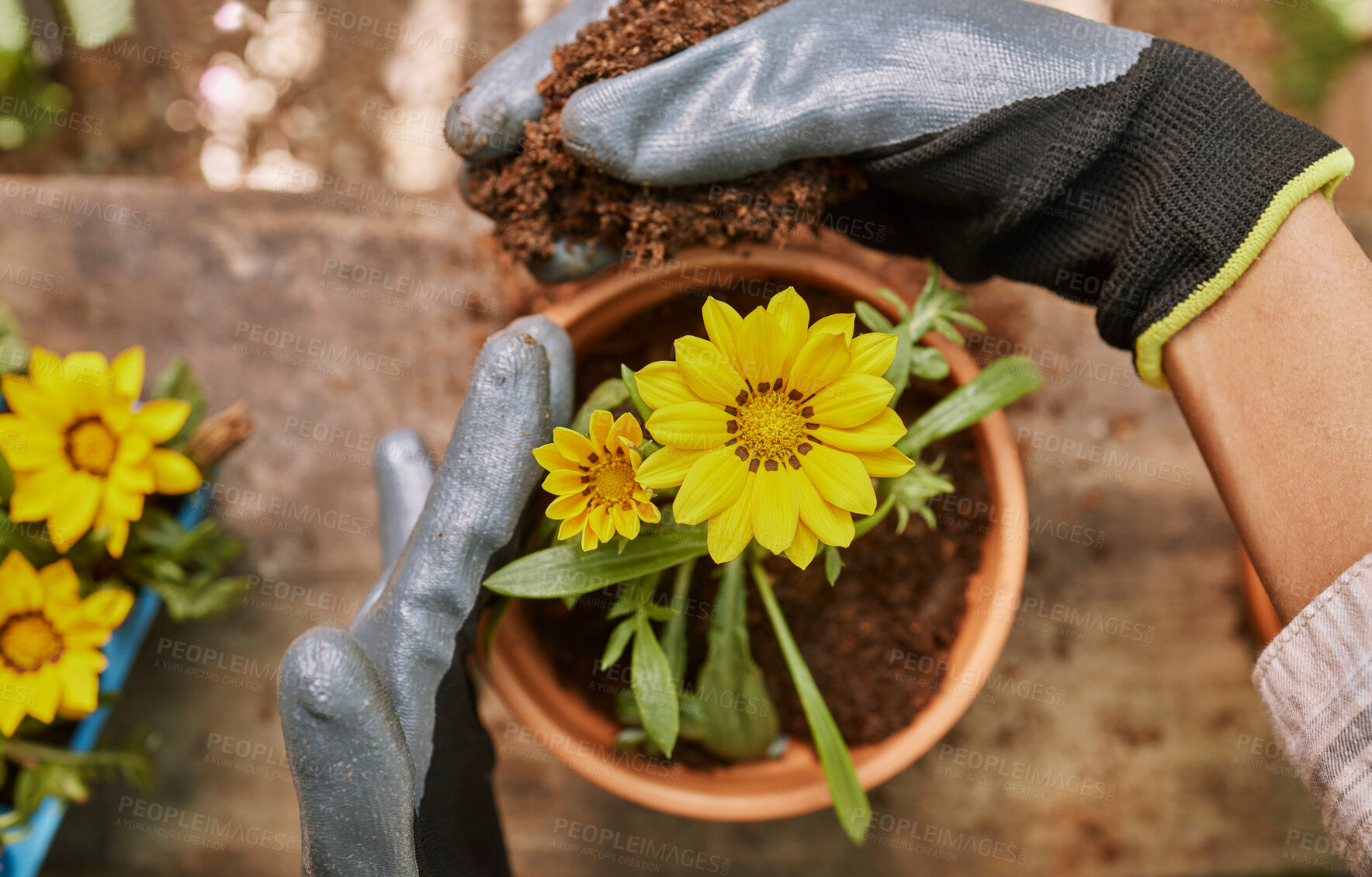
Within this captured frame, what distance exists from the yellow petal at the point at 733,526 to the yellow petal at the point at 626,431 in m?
0.11

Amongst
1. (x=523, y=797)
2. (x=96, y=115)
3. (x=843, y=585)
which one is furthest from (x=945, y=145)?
(x=96, y=115)

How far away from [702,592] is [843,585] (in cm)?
19

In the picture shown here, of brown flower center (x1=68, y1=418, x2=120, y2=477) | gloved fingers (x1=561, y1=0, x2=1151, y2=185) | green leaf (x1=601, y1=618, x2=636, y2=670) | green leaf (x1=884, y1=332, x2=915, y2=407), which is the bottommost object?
brown flower center (x1=68, y1=418, x2=120, y2=477)

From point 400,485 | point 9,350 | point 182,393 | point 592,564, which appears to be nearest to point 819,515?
point 592,564

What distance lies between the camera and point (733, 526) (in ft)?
2.02

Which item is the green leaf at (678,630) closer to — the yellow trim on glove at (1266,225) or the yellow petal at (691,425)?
the yellow petal at (691,425)

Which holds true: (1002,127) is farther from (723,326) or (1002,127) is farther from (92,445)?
(92,445)

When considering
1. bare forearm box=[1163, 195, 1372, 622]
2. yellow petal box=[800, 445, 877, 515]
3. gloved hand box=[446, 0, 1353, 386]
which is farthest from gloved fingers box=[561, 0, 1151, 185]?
yellow petal box=[800, 445, 877, 515]

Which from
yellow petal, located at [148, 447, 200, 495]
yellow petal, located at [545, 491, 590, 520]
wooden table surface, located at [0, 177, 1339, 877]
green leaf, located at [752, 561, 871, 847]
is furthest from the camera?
wooden table surface, located at [0, 177, 1339, 877]

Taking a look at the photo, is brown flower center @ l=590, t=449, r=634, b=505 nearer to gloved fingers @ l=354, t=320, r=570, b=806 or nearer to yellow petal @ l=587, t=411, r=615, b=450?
yellow petal @ l=587, t=411, r=615, b=450

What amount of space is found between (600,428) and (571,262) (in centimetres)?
33

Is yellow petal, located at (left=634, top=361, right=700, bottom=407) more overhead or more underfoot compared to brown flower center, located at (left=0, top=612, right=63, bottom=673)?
more overhead

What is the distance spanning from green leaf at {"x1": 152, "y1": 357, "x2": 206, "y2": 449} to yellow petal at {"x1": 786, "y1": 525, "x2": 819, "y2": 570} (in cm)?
90

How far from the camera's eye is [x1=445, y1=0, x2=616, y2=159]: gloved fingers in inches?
34.1
